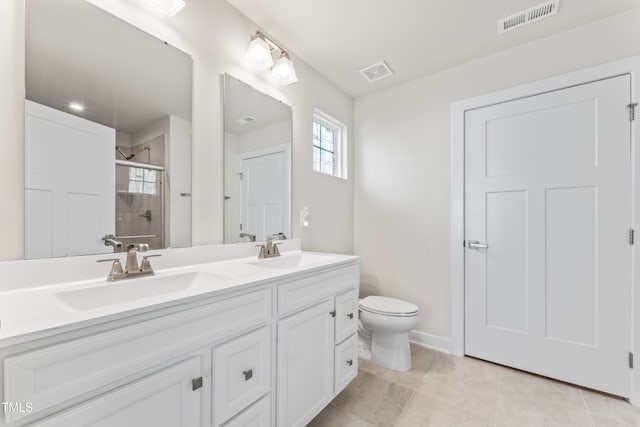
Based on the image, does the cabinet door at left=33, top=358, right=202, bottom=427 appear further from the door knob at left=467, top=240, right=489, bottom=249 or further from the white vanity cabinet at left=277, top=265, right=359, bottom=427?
the door knob at left=467, top=240, right=489, bottom=249

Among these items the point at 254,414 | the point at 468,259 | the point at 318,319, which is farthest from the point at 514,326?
the point at 254,414

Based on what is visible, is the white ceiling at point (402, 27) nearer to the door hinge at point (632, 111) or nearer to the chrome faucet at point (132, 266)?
the door hinge at point (632, 111)

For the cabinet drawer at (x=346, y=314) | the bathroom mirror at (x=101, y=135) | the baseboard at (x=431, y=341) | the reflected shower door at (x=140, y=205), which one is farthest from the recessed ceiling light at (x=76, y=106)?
the baseboard at (x=431, y=341)

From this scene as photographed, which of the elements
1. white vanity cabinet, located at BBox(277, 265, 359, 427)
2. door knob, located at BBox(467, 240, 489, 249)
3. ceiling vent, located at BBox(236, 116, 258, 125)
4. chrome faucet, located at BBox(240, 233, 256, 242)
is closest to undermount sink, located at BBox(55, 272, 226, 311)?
white vanity cabinet, located at BBox(277, 265, 359, 427)

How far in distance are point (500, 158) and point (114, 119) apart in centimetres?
248

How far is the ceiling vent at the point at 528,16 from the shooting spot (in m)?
1.62

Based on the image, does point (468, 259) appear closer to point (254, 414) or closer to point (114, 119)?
point (254, 414)

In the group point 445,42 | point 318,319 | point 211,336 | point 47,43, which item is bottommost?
point 318,319

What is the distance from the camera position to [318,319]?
1389 mm

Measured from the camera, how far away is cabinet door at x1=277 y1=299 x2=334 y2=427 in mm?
1184

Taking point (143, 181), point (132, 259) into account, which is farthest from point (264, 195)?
point (132, 259)

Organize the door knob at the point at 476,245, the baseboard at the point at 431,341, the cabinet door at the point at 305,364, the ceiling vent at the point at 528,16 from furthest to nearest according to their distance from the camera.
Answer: the baseboard at the point at 431,341 < the door knob at the point at 476,245 < the ceiling vent at the point at 528,16 < the cabinet door at the point at 305,364

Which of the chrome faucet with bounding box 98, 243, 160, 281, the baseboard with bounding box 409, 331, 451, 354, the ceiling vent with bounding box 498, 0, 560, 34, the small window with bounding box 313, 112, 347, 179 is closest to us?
the chrome faucet with bounding box 98, 243, 160, 281

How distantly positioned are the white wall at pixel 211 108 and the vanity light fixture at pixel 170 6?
0.04 m
